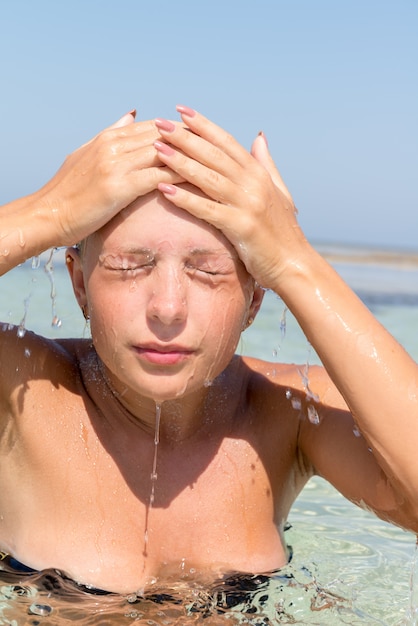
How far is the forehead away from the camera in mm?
2586

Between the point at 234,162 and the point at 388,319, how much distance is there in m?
9.93

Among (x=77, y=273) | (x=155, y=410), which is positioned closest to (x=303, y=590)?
(x=155, y=410)

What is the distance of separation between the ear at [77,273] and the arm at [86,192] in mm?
159

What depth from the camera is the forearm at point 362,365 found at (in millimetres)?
2707

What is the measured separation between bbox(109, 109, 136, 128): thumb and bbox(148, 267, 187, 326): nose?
503mm

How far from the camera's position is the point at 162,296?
255cm

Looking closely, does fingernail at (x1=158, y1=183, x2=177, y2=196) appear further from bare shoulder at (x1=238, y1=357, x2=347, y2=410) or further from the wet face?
bare shoulder at (x1=238, y1=357, x2=347, y2=410)

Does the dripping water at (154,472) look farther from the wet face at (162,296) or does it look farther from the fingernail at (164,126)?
the fingernail at (164,126)

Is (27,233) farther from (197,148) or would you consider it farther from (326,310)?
(326,310)

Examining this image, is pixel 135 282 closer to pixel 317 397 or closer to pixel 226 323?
pixel 226 323

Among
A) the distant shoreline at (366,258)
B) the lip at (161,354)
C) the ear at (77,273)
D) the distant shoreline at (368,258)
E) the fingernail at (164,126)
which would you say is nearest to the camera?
the fingernail at (164,126)

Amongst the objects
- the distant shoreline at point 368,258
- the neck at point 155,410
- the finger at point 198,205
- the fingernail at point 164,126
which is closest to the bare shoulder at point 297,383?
the neck at point 155,410

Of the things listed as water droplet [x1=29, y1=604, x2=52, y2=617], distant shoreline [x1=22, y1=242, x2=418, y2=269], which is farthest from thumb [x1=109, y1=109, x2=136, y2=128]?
distant shoreline [x1=22, y1=242, x2=418, y2=269]

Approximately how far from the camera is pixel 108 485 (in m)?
3.04
